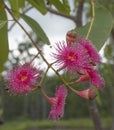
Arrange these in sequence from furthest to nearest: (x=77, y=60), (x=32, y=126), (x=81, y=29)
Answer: (x=32, y=126) < (x=81, y=29) < (x=77, y=60)

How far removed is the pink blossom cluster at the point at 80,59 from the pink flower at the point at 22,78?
1.7 inches

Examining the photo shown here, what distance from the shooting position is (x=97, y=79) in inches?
26.3

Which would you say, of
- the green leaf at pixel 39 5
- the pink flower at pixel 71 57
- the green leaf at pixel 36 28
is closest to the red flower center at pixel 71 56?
the pink flower at pixel 71 57

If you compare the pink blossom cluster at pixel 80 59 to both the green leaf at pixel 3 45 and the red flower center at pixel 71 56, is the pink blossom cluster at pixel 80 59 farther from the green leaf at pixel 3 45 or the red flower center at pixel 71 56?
the green leaf at pixel 3 45

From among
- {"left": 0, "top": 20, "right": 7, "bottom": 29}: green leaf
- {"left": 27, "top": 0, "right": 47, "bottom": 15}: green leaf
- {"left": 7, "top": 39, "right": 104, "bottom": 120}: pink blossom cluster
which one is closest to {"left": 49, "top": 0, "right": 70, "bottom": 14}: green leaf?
{"left": 27, "top": 0, "right": 47, "bottom": 15}: green leaf

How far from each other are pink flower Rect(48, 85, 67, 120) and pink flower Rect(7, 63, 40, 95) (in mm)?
37

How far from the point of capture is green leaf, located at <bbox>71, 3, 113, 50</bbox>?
2.56 feet

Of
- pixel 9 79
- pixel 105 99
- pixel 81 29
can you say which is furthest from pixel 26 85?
pixel 105 99

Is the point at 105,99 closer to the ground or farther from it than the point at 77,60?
farther from it

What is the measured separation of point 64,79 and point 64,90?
21 mm

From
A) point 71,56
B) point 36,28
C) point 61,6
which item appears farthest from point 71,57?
point 61,6

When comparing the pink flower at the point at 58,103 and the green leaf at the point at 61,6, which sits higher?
the green leaf at the point at 61,6

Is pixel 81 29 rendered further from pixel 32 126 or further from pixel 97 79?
pixel 32 126

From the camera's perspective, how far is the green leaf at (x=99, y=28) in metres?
0.78
